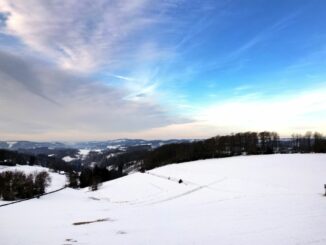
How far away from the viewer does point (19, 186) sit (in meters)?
83.8

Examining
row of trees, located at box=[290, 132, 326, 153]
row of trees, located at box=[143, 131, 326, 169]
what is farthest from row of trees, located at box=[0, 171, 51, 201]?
row of trees, located at box=[290, 132, 326, 153]

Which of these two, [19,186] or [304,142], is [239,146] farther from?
[19,186]

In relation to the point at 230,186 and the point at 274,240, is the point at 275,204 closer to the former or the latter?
the point at 274,240

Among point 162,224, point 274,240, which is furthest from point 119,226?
point 274,240

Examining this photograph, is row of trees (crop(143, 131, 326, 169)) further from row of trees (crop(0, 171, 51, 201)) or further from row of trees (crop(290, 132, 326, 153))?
row of trees (crop(0, 171, 51, 201))

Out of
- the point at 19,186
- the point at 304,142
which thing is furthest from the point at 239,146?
the point at 19,186

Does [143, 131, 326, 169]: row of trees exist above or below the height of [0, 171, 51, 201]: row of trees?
above

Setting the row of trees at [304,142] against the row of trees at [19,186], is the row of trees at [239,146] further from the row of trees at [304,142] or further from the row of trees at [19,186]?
the row of trees at [19,186]

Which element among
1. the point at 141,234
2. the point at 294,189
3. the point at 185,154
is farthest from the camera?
the point at 185,154

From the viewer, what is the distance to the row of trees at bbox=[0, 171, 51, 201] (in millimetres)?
78188

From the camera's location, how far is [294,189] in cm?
4681

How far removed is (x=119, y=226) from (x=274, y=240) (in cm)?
1570

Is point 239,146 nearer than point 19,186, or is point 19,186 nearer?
point 19,186

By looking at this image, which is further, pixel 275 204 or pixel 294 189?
pixel 294 189
